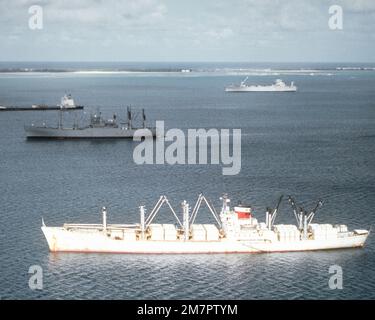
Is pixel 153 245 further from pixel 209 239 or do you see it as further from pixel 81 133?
pixel 81 133

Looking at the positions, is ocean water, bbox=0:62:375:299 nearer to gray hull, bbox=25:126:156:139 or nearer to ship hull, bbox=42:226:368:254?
ship hull, bbox=42:226:368:254

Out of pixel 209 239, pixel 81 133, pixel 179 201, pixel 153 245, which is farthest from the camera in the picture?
pixel 81 133

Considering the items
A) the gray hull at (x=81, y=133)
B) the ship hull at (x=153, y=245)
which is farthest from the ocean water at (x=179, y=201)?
the gray hull at (x=81, y=133)

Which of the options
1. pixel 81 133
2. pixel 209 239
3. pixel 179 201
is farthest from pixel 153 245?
pixel 81 133

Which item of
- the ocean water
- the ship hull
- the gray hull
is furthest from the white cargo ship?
the gray hull

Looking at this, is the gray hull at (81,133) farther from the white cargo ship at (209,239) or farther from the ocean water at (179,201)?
the white cargo ship at (209,239)

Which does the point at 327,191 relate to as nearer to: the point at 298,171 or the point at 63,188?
the point at 298,171

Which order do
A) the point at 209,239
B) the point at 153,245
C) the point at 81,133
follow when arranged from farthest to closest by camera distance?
1. the point at 81,133
2. the point at 209,239
3. the point at 153,245
